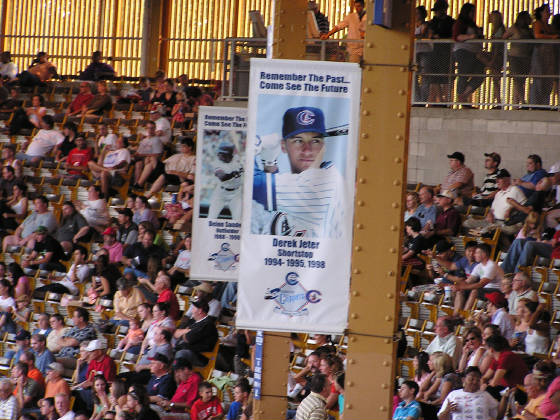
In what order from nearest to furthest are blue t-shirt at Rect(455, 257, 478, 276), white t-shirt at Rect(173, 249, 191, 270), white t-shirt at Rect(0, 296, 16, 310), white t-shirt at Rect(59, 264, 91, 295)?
blue t-shirt at Rect(455, 257, 478, 276) → white t-shirt at Rect(173, 249, 191, 270) → white t-shirt at Rect(0, 296, 16, 310) → white t-shirt at Rect(59, 264, 91, 295)

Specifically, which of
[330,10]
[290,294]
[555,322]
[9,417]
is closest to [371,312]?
[290,294]

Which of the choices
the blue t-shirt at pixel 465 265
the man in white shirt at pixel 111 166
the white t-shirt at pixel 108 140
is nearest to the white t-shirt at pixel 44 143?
the white t-shirt at pixel 108 140

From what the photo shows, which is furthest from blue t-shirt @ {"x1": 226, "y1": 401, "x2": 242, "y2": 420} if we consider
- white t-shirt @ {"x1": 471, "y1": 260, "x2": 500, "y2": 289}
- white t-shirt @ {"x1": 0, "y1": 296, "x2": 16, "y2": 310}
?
white t-shirt @ {"x1": 0, "y1": 296, "x2": 16, "y2": 310}

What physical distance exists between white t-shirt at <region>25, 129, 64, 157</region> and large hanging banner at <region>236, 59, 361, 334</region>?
49.5ft

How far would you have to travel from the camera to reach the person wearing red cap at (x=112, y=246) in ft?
56.1

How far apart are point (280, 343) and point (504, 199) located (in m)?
7.39

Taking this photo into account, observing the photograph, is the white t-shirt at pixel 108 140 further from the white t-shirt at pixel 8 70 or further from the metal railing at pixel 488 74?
the white t-shirt at pixel 8 70

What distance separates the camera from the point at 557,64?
17141mm

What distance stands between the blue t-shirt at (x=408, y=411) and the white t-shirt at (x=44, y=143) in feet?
41.3

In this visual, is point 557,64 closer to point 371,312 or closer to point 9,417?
point 9,417

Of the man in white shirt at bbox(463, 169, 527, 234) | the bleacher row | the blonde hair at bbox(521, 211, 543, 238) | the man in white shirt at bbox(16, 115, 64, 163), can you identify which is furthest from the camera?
the man in white shirt at bbox(16, 115, 64, 163)

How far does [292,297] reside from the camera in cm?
685

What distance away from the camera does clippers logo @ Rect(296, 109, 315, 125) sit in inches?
268

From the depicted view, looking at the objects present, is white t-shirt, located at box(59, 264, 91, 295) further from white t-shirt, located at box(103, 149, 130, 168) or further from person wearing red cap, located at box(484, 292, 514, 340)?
person wearing red cap, located at box(484, 292, 514, 340)
